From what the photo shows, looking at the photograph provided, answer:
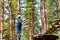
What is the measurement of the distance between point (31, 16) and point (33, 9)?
87 cm

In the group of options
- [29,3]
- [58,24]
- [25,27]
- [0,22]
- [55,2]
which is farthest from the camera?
[25,27]

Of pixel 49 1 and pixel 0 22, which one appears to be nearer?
pixel 0 22

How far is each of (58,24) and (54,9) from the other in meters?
15.2

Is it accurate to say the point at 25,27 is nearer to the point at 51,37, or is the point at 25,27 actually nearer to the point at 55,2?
the point at 55,2

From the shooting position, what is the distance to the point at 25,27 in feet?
87.3

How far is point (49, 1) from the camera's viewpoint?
81.8ft

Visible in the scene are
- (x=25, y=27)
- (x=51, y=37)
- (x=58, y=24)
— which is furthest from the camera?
(x=25, y=27)

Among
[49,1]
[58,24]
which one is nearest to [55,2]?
[49,1]

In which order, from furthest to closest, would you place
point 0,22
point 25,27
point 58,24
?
point 25,27
point 0,22
point 58,24

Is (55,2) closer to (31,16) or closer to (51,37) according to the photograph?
(31,16)

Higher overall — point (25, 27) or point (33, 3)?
point (33, 3)

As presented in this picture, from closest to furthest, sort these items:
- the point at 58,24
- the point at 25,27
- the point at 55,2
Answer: the point at 58,24 → the point at 55,2 → the point at 25,27

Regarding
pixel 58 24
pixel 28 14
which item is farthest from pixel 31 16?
pixel 58 24

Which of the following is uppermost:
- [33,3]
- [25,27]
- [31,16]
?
[33,3]
